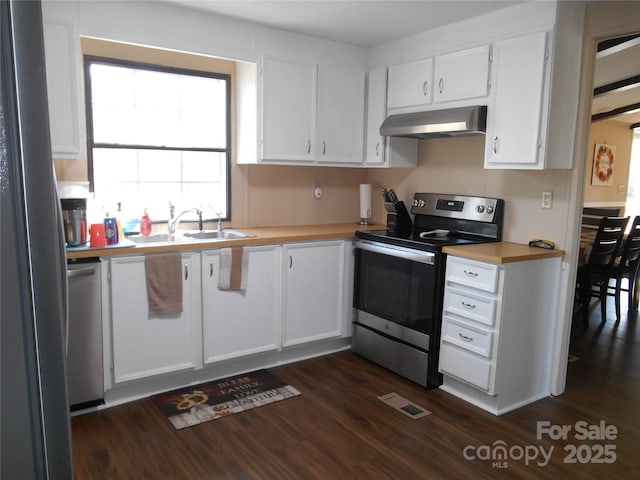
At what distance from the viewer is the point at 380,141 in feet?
12.7

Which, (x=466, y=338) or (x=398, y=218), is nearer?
(x=466, y=338)

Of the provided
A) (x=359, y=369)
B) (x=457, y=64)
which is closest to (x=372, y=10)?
(x=457, y=64)

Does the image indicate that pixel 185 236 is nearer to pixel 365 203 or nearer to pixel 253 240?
pixel 253 240

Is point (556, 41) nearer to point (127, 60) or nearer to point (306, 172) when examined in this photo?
point (306, 172)

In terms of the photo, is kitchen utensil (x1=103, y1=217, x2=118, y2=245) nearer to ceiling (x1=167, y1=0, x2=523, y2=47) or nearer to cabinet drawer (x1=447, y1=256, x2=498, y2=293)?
ceiling (x1=167, y1=0, x2=523, y2=47)

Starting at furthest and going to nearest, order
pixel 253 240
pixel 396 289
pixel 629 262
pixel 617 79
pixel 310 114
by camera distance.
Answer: pixel 629 262 → pixel 617 79 → pixel 310 114 → pixel 396 289 → pixel 253 240

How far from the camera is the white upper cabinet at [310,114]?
3.54 metres

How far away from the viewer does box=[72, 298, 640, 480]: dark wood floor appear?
2320 millimetres

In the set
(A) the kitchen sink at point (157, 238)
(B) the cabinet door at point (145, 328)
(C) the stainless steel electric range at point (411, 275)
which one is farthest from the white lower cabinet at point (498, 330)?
(A) the kitchen sink at point (157, 238)

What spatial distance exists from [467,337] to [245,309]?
4.68ft

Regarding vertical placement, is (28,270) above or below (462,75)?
below

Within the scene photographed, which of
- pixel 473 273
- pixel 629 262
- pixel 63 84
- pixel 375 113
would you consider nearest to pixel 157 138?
pixel 63 84

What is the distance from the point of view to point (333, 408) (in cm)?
291

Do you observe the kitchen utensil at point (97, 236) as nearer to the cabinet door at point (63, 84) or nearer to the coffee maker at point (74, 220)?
the coffee maker at point (74, 220)
